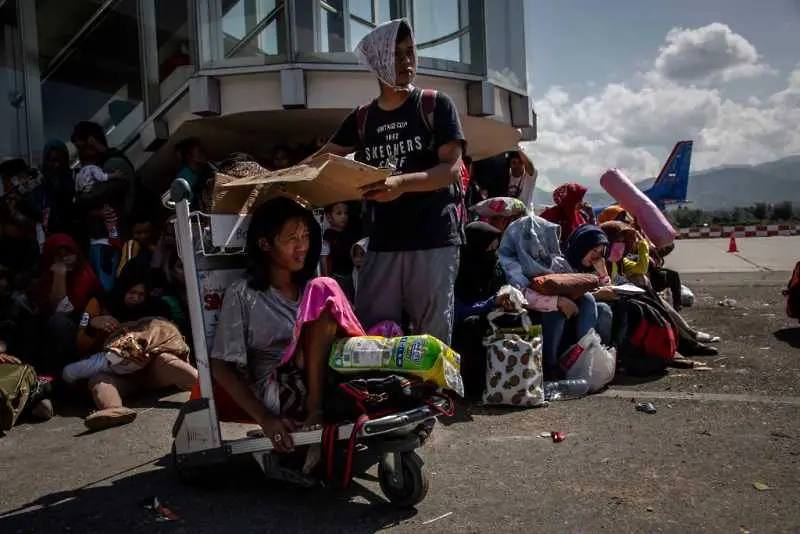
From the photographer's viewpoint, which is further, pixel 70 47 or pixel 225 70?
pixel 70 47

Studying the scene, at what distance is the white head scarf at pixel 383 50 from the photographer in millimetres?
3182

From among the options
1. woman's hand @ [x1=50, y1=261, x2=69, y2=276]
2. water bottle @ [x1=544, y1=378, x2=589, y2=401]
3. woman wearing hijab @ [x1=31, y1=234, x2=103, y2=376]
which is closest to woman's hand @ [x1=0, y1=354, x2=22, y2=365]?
woman wearing hijab @ [x1=31, y1=234, x2=103, y2=376]

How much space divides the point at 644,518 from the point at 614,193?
5284mm

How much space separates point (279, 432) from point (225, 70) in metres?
4.47

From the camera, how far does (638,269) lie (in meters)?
6.96

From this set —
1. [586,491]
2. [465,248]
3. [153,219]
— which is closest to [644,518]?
[586,491]

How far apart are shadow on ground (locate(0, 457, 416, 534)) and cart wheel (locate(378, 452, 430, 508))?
5 centimetres

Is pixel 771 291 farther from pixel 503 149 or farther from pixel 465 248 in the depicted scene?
pixel 465 248

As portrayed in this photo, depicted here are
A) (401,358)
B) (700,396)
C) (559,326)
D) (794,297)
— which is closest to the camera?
(401,358)

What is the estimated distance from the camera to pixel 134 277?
5.11 m

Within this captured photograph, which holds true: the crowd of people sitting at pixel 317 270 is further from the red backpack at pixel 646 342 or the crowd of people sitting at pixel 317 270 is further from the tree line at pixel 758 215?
the tree line at pixel 758 215

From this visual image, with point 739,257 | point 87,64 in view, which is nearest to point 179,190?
point 87,64

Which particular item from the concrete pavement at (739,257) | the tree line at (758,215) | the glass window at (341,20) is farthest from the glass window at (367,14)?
the tree line at (758,215)

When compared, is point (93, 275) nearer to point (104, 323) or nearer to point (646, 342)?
point (104, 323)
